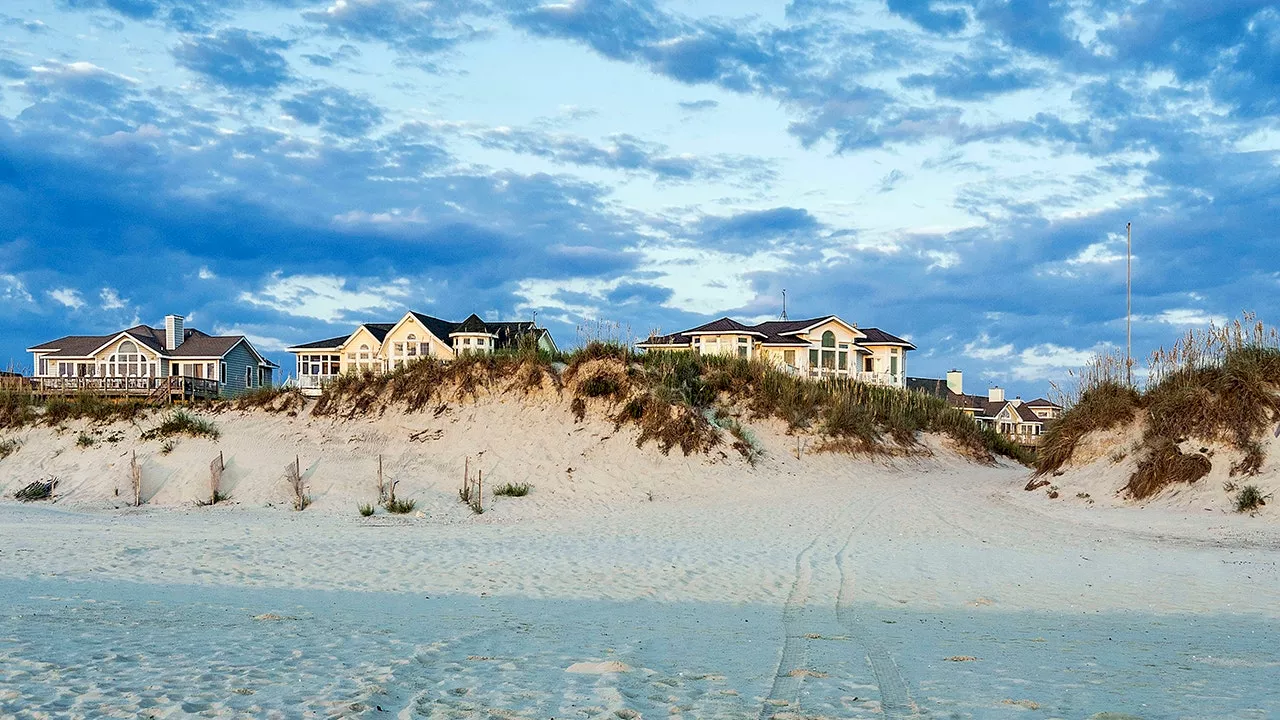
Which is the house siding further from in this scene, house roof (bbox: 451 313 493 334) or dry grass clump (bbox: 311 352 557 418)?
dry grass clump (bbox: 311 352 557 418)

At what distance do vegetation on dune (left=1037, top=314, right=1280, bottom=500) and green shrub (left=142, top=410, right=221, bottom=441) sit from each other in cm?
2331

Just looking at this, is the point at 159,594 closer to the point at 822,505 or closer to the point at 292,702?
the point at 292,702

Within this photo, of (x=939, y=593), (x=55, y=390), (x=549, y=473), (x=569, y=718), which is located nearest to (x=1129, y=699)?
(x=569, y=718)

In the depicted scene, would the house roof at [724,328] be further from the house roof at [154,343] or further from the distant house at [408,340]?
the house roof at [154,343]

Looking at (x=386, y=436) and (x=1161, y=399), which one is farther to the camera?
(x=386, y=436)

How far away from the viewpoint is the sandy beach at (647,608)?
580 cm

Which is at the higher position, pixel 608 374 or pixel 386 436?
pixel 608 374

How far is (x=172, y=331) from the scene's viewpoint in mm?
56031

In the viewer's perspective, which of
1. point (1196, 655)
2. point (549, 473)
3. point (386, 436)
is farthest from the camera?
point (386, 436)

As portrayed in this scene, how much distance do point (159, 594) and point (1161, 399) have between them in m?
18.9

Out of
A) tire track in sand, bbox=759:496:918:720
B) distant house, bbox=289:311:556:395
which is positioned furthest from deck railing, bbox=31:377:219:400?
tire track in sand, bbox=759:496:918:720

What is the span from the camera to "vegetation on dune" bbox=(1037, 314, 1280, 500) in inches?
725

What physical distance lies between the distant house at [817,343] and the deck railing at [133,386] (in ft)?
71.3

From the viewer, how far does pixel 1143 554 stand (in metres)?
13.4
